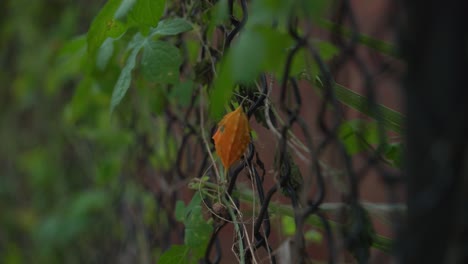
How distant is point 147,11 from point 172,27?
0.29 feet

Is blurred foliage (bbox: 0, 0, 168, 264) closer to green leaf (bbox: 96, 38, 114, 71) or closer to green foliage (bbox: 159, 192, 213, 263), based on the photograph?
green leaf (bbox: 96, 38, 114, 71)

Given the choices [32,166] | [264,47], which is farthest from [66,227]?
[264,47]

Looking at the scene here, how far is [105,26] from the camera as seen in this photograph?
1.09m

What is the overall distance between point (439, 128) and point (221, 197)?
590mm

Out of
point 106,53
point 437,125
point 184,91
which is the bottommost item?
point 184,91

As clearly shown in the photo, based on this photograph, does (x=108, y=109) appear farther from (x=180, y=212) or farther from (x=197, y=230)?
(x=197, y=230)

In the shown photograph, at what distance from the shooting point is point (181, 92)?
1287mm

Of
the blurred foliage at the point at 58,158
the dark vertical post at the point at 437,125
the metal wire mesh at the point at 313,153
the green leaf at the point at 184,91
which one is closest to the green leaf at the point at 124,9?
the metal wire mesh at the point at 313,153

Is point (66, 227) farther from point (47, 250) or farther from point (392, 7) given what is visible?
point (392, 7)

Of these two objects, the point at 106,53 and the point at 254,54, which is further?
the point at 106,53

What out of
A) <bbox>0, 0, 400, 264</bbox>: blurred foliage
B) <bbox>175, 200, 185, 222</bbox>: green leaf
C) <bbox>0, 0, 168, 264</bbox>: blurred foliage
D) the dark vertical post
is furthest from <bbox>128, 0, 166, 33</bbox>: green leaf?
<bbox>0, 0, 168, 264</bbox>: blurred foliage

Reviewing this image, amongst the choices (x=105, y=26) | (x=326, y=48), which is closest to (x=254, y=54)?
(x=326, y=48)

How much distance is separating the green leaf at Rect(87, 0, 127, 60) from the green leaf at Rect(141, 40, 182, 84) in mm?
56

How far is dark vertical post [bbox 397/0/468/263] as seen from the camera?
0.50 m
